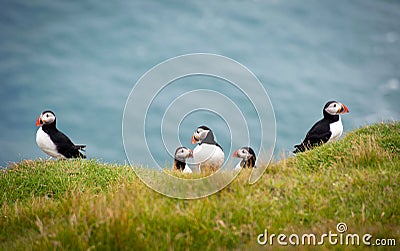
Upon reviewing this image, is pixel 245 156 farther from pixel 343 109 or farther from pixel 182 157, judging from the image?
pixel 343 109

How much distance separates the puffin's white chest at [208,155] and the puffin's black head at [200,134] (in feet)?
1.23

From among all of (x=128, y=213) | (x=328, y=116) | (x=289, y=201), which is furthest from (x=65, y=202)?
(x=328, y=116)

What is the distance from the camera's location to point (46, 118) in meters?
16.1

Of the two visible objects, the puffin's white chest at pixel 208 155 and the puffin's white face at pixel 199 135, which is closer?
the puffin's white chest at pixel 208 155

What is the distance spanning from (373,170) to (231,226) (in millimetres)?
4404

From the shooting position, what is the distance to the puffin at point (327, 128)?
14953 millimetres

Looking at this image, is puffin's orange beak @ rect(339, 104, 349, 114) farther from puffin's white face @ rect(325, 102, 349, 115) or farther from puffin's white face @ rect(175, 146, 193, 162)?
puffin's white face @ rect(175, 146, 193, 162)

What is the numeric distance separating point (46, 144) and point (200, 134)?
19.0 feet

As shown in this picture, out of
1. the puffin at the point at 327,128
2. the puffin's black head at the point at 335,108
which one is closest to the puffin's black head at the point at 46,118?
the puffin at the point at 327,128

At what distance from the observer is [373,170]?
9.80 m

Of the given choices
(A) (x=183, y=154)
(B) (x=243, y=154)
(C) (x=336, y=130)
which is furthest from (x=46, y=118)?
(C) (x=336, y=130)

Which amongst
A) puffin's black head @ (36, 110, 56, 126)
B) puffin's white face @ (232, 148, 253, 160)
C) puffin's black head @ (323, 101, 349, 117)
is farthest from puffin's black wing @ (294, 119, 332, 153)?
puffin's black head @ (36, 110, 56, 126)

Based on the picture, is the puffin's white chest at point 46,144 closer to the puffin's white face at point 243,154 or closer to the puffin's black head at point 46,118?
the puffin's black head at point 46,118

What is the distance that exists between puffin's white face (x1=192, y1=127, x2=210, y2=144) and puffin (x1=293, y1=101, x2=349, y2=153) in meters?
3.16
